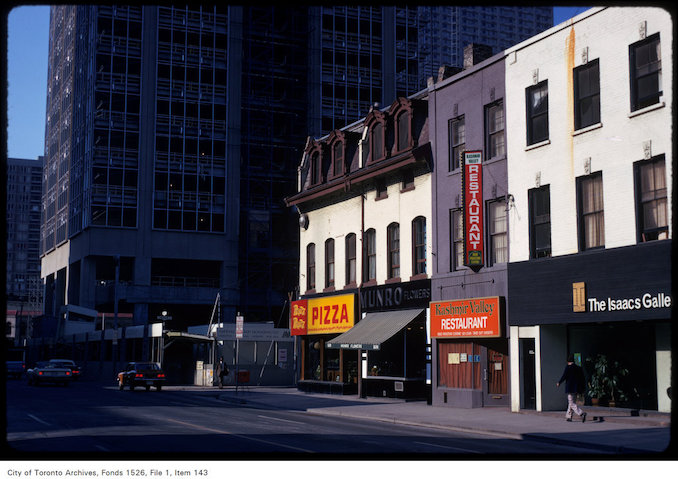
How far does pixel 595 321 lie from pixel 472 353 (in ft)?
23.5

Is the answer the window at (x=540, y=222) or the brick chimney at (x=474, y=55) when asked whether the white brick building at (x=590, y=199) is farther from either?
the brick chimney at (x=474, y=55)

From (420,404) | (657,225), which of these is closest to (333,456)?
(657,225)

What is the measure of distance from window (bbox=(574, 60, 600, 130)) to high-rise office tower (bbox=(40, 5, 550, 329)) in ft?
206

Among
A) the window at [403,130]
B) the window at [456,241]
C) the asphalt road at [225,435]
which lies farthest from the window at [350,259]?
the asphalt road at [225,435]

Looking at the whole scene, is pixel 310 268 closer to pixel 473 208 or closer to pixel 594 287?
pixel 473 208

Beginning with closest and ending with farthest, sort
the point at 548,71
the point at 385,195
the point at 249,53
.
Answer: the point at 548,71
the point at 385,195
the point at 249,53

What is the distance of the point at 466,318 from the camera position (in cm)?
3228

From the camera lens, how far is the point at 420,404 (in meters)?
34.4

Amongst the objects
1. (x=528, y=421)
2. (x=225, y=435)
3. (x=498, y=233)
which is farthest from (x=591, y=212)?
(x=225, y=435)

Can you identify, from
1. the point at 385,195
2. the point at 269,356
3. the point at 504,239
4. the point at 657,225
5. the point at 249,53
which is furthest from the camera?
the point at 249,53

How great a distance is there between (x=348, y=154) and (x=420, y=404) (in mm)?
14345

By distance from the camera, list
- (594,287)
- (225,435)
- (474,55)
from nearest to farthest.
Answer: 1. (225,435)
2. (594,287)
3. (474,55)

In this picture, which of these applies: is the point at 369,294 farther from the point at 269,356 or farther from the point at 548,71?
the point at 269,356

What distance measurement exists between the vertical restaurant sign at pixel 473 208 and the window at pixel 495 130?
0.79 meters
